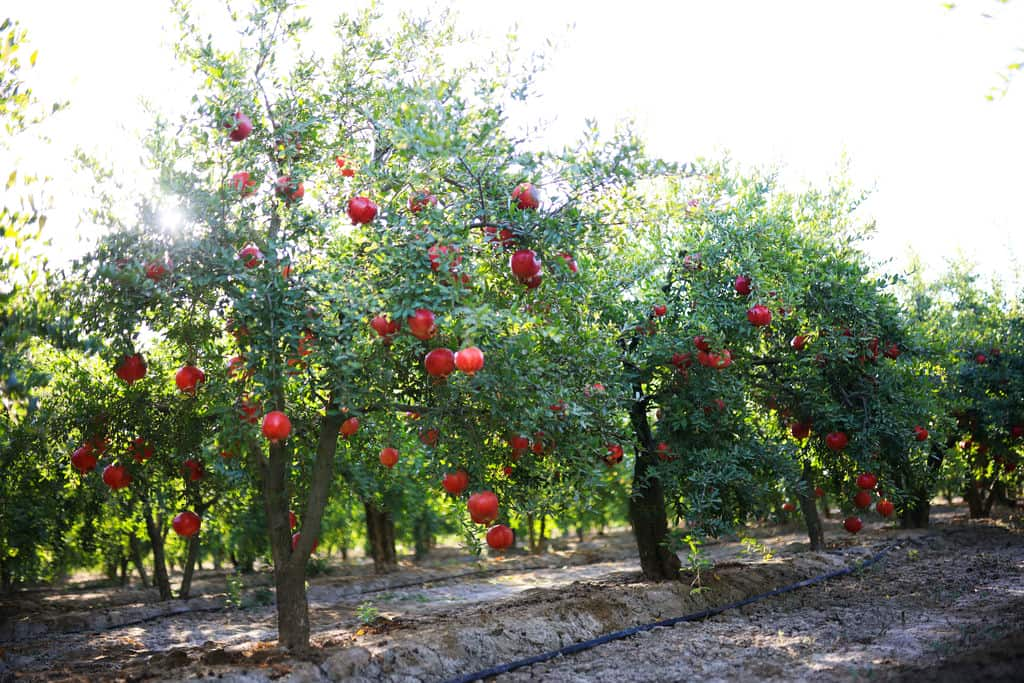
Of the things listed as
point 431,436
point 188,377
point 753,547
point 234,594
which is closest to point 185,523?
point 188,377

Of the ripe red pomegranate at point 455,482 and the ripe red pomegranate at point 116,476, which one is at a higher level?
the ripe red pomegranate at point 116,476

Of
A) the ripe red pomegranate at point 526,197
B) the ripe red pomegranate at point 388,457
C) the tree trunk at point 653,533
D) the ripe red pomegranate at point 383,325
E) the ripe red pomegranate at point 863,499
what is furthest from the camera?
the tree trunk at point 653,533

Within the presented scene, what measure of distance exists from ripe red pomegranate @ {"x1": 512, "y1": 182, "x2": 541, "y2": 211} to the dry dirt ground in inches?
204

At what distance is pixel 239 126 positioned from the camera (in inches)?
291

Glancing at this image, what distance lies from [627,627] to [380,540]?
16171 millimetres

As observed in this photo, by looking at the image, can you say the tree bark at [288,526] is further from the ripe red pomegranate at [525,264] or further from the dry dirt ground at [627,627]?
the ripe red pomegranate at [525,264]

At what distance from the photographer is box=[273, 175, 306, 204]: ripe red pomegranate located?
788 cm

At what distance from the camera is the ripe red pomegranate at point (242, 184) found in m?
7.63

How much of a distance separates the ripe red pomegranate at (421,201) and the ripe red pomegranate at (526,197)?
0.84 metres

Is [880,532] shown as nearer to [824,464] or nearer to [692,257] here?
[824,464]

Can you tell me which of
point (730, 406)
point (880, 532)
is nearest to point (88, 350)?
point (730, 406)

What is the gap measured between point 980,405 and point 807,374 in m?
10.2

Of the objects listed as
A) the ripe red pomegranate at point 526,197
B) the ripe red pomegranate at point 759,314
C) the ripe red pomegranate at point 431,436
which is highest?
the ripe red pomegranate at point 526,197

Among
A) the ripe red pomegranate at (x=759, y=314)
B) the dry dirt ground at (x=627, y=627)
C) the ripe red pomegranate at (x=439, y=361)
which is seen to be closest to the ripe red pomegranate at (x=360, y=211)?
→ the ripe red pomegranate at (x=439, y=361)
